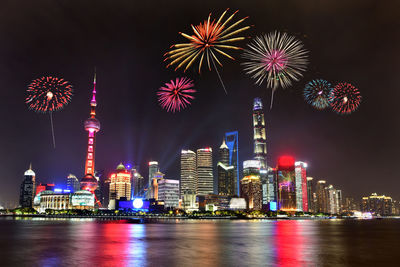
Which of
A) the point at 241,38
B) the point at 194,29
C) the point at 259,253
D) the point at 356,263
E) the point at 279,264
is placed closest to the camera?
the point at 279,264

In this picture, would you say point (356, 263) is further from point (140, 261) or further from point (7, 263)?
point (7, 263)

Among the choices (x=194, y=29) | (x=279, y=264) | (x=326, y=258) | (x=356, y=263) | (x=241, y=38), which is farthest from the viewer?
(x=194, y=29)

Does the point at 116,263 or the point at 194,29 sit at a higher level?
the point at 194,29

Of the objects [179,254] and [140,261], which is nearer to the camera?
[140,261]

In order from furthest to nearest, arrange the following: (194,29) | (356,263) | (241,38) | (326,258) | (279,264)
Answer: (194,29), (241,38), (326,258), (356,263), (279,264)

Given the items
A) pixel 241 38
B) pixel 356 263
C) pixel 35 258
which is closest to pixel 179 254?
pixel 35 258

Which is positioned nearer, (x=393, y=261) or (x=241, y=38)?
(x=393, y=261)

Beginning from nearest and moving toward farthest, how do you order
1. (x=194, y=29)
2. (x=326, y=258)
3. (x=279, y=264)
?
1. (x=279, y=264)
2. (x=326, y=258)
3. (x=194, y=29)

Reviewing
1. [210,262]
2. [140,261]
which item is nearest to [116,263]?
[140,261]

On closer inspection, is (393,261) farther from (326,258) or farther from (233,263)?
(233,263)
